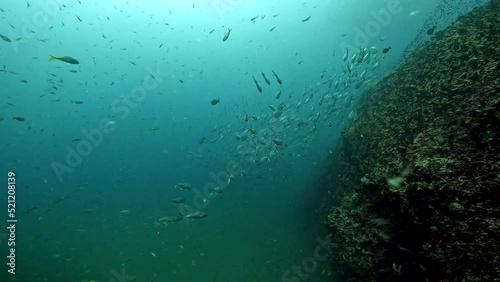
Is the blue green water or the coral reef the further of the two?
the blue green water

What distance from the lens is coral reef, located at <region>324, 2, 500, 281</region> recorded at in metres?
3.01

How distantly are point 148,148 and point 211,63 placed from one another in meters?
40.9

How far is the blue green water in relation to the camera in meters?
17.2

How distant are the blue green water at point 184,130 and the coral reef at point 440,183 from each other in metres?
4.49

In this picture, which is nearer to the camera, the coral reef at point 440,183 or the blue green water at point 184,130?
the coral reef at point 440,183

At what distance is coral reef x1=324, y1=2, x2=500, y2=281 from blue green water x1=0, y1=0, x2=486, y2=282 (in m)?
4.49

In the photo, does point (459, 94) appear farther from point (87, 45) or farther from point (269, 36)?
point (87, 45)

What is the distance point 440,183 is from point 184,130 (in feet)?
407

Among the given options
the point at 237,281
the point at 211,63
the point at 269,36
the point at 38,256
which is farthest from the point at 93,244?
the point at 211,63

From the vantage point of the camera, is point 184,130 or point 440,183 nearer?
point 440,183

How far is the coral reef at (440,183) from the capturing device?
3.01 meters

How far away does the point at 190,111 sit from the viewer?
11812 cm

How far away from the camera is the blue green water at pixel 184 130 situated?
17.2 metres

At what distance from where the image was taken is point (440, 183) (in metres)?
3.39
